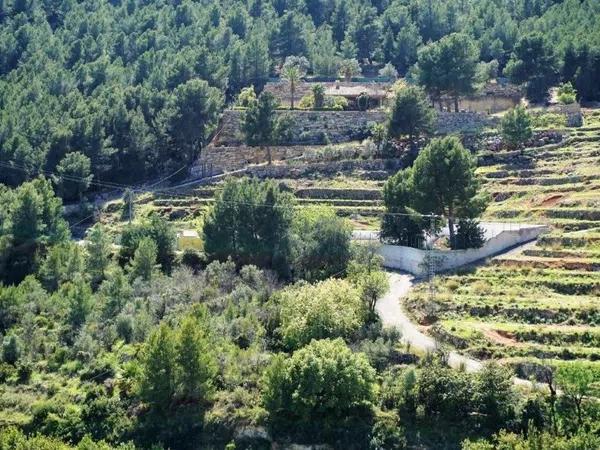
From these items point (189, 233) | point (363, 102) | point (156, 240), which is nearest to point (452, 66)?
point (363, 102)

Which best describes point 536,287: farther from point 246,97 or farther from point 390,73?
point 390,73

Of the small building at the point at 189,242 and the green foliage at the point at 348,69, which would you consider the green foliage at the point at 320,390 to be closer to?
the small building at the point at 189,242

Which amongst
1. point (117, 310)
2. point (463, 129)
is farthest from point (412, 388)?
point (463, 129)

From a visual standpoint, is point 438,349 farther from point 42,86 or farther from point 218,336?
point 42,86

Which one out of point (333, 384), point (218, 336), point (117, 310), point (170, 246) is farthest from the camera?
point (170, 246)

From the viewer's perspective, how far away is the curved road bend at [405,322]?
151ft

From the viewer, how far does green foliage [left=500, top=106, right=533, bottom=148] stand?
74125mm

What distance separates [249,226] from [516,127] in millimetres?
23512

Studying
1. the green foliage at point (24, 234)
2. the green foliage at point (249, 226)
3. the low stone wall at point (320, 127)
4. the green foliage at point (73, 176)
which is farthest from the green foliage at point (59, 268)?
the low stone wall at point (320, 127)

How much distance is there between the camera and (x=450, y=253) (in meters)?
58.7

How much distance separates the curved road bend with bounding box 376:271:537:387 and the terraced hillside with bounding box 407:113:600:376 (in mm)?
647

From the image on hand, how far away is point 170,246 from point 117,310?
972cm

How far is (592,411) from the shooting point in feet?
137

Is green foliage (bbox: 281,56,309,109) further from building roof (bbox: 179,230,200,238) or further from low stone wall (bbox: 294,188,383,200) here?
building roof (bbox: 179,230,200,238)
